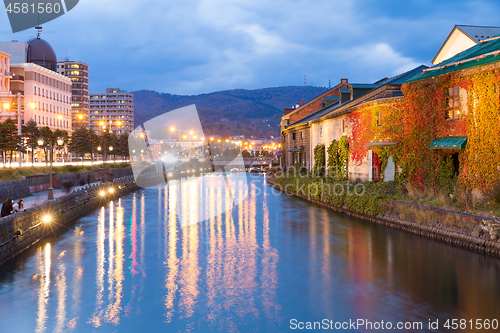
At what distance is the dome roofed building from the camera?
12694cm

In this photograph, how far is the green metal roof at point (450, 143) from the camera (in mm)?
23312

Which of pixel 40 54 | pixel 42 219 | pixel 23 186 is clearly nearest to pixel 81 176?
pixel 23 186

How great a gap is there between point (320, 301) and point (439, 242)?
388 inches

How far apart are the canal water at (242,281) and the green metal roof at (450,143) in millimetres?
5504

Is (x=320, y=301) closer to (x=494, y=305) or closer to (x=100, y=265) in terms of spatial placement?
(x=494, y=305)

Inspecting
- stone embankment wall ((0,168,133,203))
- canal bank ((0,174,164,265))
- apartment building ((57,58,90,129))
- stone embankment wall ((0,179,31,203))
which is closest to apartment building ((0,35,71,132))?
stone embankment wall ((0,168,133,203))

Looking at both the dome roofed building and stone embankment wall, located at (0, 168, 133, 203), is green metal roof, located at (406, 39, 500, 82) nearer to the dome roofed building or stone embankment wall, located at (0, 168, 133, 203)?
stone embankment wall, located at (0, 168, 133, 203)

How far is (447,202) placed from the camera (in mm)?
22750

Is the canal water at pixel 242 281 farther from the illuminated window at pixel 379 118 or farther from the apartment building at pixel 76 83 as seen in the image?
the apartment building at pixel 76 83

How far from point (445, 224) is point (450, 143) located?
17.3 ft

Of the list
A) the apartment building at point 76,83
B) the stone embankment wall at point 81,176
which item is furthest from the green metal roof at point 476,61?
the apartment building at point 76,83

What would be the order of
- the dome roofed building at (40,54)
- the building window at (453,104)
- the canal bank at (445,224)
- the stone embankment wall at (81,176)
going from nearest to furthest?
the canal bank at (445,224), the building window at (453,104), the stone embankment wall at (81,176), the dome roofed building at (40,54)

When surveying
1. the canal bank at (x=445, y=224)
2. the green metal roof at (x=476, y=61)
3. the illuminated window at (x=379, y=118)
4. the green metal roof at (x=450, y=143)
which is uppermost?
the green metal roof at (x=476, y=61)

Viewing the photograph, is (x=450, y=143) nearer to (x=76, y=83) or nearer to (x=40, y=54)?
(x=40, y=54)
